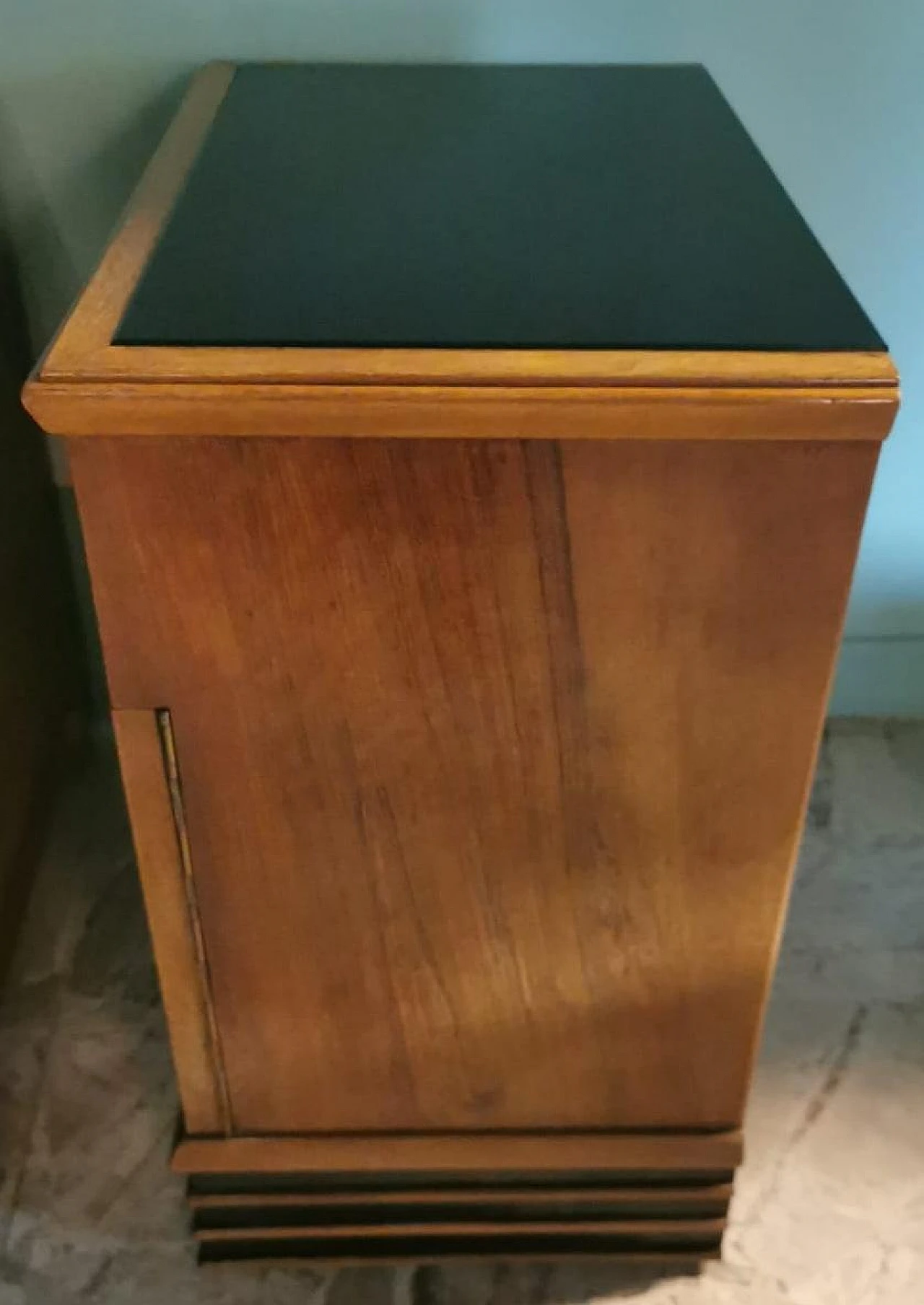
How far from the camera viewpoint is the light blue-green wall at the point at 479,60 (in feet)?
3.70

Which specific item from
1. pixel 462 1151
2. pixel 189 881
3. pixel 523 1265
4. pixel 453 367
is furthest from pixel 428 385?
pixel 523 1265

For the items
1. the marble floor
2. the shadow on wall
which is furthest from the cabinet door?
the shadow on wall

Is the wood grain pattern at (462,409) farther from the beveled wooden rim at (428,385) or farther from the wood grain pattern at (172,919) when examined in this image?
the wood grain pattern at (172,919)

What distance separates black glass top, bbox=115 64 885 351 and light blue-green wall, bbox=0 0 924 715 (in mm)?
62

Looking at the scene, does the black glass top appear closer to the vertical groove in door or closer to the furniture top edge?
the furniture top edge

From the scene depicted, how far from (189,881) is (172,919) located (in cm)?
4

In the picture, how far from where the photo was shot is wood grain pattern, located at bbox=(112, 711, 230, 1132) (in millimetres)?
751

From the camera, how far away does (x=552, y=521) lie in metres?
0.66

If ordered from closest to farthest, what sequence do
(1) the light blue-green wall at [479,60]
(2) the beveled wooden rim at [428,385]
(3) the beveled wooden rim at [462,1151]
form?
(2) the beveled wooden rim at [428,385] → (3) the beveled wooden rim at [462,1151] → (1) the light blue-green wall at [479,60]

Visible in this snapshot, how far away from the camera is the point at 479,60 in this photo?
116 centimetres

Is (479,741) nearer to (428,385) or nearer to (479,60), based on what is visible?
(428,385)

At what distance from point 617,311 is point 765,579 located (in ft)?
0.53

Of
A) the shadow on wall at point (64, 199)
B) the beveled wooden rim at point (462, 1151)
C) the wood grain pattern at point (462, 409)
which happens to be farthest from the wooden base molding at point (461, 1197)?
the shadow on wall at point (64, 199)

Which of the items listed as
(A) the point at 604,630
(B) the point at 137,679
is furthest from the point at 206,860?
(A) the point at 604,630
